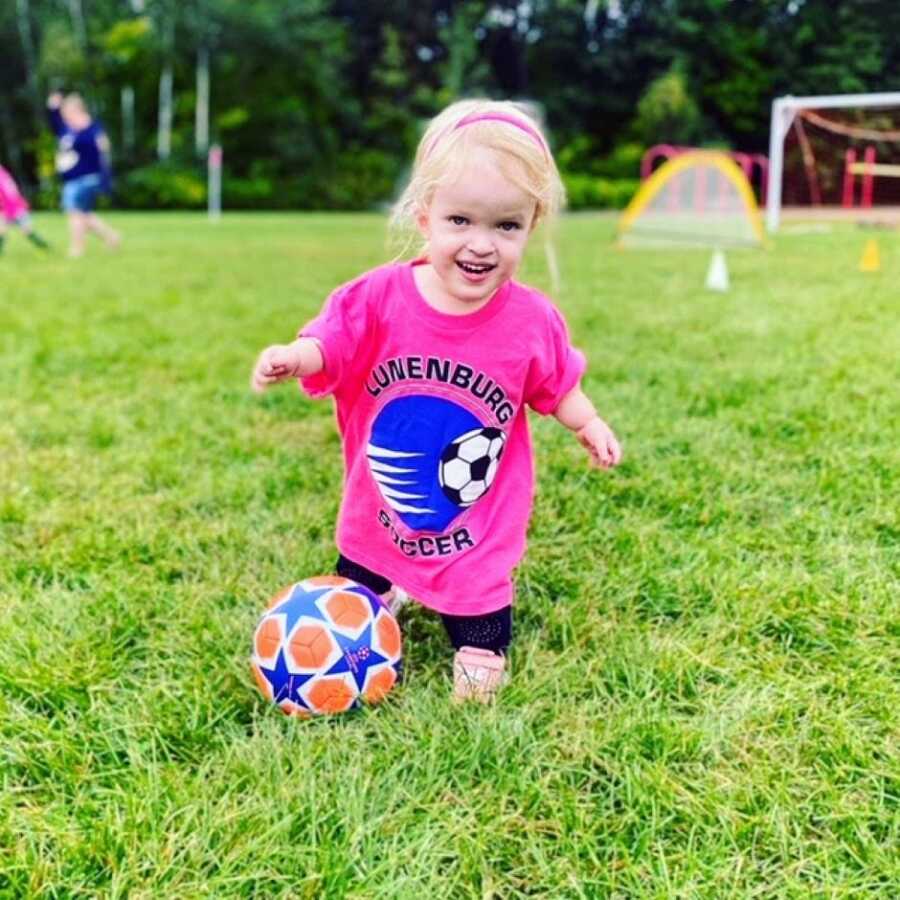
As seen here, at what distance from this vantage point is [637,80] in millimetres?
31812

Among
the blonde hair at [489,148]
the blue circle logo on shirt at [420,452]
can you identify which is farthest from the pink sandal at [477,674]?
the blonde hair at [489,148]

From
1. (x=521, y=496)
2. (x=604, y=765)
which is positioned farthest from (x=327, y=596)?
(x=604, y=765)

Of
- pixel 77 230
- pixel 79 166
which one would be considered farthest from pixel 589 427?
pixel 79 166

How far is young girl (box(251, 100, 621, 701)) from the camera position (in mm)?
1687

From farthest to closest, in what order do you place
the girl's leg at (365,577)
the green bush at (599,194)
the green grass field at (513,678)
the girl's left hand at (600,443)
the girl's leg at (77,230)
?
the green bush at (599,194) < the girl's leg at (77,230) < the girl's leg at (365,577) < the girl's left hand at (600,443) < the green grass field at (513,678)

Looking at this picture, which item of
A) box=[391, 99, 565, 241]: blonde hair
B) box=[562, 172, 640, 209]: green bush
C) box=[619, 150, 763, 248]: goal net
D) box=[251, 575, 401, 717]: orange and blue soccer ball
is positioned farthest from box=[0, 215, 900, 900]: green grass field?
box=[562, 172, 640, 209]: green bush

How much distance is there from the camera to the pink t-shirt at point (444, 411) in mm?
1820

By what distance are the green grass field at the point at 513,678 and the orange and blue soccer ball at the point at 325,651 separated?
0.15ft

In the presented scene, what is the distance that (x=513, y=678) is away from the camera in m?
1.75

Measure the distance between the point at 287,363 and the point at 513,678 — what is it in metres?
0.72

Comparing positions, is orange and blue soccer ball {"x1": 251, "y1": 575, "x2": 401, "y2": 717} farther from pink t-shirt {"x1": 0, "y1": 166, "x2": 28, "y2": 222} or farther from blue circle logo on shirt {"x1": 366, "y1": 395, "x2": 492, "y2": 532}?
pink t-shirt {"x1": 0, "y1": 166, "x2": 28, "y2": 222}

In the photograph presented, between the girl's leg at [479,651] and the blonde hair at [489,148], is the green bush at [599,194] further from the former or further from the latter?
the girl's leg at [479,651]

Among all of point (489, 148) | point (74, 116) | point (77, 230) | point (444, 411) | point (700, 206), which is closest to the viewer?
point (489, 148)

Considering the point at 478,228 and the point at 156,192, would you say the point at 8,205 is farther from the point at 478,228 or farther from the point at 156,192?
the point at 156,192
